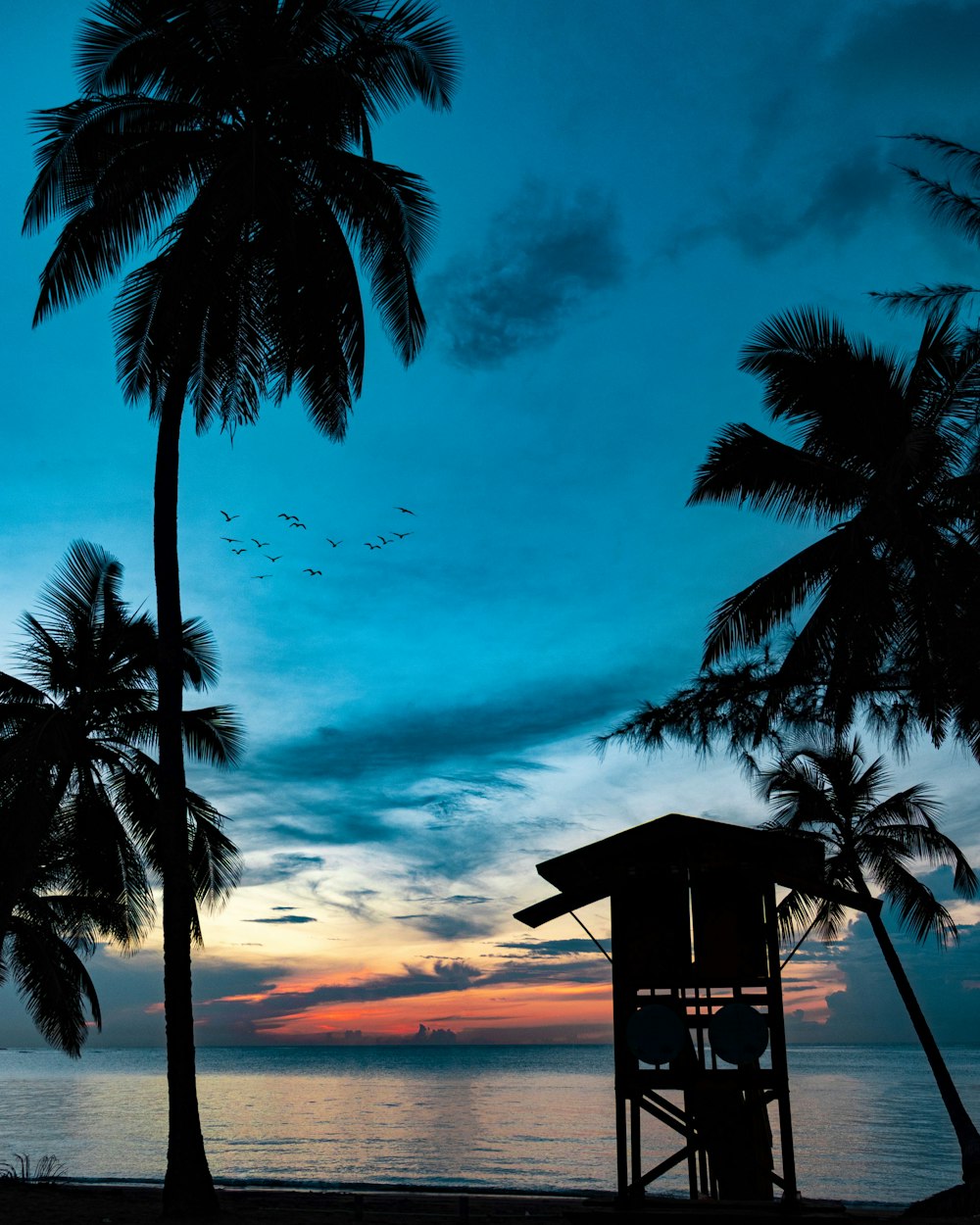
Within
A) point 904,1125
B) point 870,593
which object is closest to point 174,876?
point 870,593

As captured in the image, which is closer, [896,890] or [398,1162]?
[896,890]

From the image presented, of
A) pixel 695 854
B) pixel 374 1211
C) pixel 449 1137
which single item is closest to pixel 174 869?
pixel 374 1211

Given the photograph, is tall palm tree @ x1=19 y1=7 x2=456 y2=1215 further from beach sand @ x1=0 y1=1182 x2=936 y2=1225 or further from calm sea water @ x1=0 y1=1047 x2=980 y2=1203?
calm sea water @ x1=0 y1=1047 x2=980 y2=1203

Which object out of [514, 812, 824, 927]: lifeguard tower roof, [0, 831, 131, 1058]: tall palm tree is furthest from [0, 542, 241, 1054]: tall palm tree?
[514, 812, 824, 927]: lifeguard tower roof

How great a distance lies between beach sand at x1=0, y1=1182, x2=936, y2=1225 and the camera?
8469mm

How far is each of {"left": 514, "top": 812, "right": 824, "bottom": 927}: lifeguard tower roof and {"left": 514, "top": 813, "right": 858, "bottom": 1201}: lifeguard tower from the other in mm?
12

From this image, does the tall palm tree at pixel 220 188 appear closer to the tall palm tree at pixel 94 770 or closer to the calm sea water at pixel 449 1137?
the tall palm tree at pixel 94 770

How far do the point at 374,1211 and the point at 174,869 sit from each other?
19.8ft

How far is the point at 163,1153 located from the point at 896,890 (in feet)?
88.5

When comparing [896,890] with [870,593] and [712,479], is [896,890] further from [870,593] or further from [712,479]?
[870,593]

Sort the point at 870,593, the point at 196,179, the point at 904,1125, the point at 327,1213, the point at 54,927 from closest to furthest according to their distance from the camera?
1. the point at 870,593
2. the point at 327,1213
3. the point at 196,179
4. the point at 54,927
5. the point at 904,1125

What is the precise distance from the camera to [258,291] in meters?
14.9

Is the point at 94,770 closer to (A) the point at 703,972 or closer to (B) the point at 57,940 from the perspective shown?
(B) the point at 57,940

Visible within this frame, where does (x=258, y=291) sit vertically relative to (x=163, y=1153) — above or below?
above
